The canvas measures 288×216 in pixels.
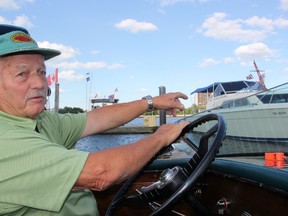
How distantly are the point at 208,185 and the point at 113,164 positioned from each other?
3.06ft

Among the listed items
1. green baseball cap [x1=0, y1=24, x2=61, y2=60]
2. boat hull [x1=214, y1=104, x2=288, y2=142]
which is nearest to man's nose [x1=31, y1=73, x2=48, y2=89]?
green baseball cap [x1=0, y1=24, x2=61, y2=60]

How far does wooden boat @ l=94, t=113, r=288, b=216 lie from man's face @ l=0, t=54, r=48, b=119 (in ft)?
2.20

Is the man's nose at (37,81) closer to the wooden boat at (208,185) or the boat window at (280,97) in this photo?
the wooden boat at (208,185)

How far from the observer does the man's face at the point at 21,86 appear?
1.63 m

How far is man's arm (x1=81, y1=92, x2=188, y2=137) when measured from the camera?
246cm

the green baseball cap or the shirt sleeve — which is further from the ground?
the green baseball cap

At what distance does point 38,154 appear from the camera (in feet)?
4.25

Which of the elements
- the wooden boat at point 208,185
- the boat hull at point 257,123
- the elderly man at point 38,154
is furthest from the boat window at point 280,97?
the elderly man at point 38,154

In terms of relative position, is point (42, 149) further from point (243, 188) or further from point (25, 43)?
point (243, 188)

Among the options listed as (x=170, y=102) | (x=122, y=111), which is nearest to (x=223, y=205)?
(x=170, y=102)

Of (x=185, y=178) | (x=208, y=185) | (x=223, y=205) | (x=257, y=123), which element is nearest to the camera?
(x=185, y=178)

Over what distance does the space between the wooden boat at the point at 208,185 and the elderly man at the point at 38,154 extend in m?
0.15

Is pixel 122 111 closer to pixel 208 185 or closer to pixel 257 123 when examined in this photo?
pixel 208 185

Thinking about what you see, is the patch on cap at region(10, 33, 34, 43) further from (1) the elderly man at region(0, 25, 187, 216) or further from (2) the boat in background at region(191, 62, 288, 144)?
(2) the boat in background at region(191, 62, 288, 144)
